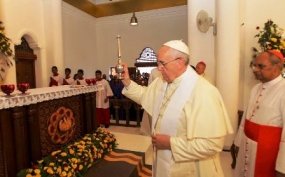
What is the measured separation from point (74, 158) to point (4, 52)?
183 inches

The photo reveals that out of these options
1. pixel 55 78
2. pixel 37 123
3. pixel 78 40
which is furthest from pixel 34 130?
pixel 78 40

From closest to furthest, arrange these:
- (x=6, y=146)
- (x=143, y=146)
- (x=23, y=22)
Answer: (x=6, y=146) → (x=143, y=146) → (x=23, y=22)

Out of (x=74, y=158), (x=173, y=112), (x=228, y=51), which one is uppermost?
(x=228, y=51)

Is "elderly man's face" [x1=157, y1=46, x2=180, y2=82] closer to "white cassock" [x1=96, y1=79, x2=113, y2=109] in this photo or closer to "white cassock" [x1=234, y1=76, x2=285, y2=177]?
"white cassock" [x1=234, y1=76, x2=285, y2=177]

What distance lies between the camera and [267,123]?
223cm

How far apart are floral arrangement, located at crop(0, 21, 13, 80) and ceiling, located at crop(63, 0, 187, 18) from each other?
5.46m

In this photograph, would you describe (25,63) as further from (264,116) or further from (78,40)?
(264,116)

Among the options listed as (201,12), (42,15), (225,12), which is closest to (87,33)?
(42,15)

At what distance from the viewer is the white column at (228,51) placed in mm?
4793

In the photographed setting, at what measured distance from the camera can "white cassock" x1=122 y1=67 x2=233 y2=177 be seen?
1615mm

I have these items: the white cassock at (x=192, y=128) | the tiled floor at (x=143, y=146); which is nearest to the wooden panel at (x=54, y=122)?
the tiled floor at (x=143, y=146)

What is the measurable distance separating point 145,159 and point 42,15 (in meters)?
7.21

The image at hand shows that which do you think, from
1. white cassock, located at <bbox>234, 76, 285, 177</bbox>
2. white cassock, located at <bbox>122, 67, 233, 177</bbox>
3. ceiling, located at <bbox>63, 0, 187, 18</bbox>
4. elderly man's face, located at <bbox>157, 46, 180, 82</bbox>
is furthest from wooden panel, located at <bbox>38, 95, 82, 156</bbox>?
ceiling, located at <bbox>63, 0, 187, 18</bbox>

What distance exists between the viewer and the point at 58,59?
834cm
